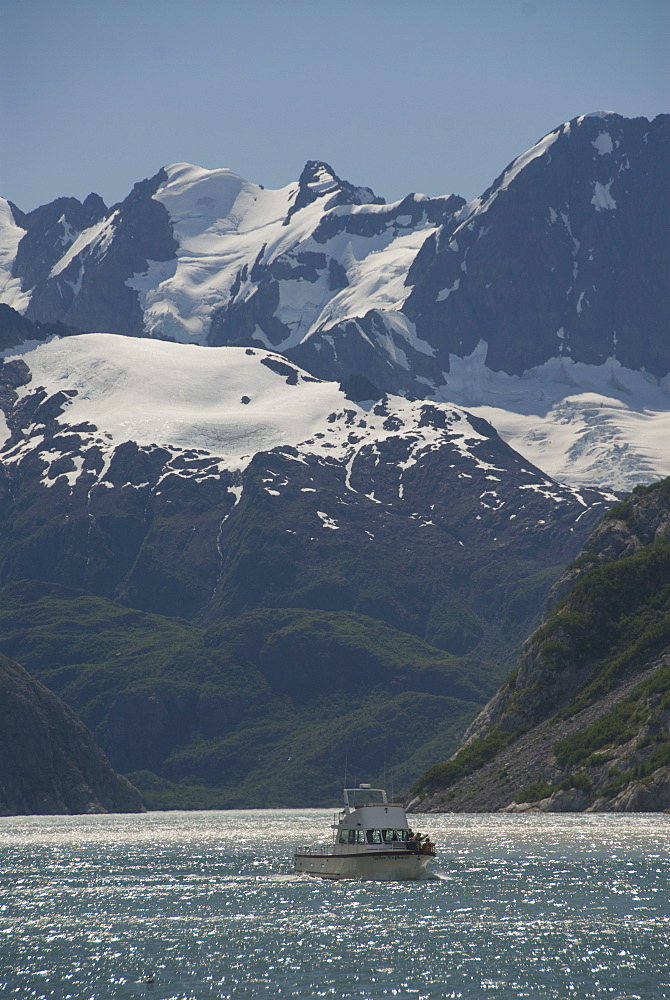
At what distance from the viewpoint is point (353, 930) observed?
10412cm

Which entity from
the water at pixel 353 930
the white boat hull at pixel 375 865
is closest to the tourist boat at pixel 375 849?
the white boat hull at pixel 375 865

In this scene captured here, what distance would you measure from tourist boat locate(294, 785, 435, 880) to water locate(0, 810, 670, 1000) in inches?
92.6

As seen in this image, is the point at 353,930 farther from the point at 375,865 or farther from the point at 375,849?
the point at 375,849

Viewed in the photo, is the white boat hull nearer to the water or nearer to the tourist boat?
the tourist boat

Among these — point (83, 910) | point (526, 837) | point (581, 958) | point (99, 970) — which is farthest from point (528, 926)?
point (526, 837)

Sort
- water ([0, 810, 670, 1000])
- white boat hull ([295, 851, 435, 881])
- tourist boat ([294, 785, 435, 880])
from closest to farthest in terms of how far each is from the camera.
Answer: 1. water ([0, 810, 670, 1000])
2. white boat hull ([295, 851, 435, 881])
3. tourist boat ([294, 785, 435, 880])

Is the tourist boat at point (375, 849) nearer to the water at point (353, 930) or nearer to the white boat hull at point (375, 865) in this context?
the white boat hull at point (375, 865)

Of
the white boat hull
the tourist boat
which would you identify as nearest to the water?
the white boat hull

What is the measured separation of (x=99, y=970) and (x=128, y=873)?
61737mm

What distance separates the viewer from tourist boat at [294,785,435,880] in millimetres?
134750

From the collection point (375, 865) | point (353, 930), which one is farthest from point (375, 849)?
point (353, 930)

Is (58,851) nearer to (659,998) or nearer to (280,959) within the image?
(280,959)

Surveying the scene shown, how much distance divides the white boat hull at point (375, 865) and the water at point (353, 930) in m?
2.05

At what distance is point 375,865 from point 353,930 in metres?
32.6
